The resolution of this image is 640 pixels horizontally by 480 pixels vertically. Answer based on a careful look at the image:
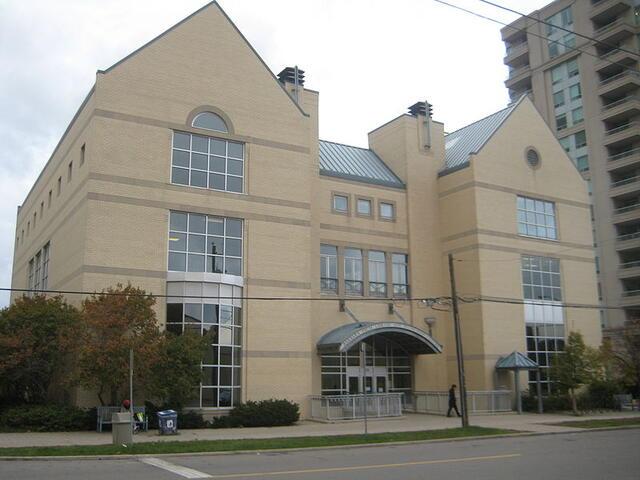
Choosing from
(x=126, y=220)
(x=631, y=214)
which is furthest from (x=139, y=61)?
(x=631, y=214)

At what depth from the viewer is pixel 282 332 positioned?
98.5ft

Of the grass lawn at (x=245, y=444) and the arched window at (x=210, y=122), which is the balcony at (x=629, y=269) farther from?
the arched window at (x=210, y=122)

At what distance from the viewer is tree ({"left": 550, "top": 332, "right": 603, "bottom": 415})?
3266 centimetres

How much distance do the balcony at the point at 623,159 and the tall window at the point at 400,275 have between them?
34344mm

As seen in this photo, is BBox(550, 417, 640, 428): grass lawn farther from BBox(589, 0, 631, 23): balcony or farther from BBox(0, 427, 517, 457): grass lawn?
BBox(589, 0, 631, 23): balcony

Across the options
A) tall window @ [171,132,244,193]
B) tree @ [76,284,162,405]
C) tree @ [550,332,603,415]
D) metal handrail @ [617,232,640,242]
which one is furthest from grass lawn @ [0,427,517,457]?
metal handrail @ [617,232,640,242]

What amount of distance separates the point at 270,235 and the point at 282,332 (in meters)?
4.28

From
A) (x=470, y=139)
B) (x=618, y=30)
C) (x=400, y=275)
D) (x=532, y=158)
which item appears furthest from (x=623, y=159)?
(x=400, y=275)

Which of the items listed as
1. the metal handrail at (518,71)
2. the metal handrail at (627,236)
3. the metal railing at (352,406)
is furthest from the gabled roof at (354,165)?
the metal handrail at (518,71)

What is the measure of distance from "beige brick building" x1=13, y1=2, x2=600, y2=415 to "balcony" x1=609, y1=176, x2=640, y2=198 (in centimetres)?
2223

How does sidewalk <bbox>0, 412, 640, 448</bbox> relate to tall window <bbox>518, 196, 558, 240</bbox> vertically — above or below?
below

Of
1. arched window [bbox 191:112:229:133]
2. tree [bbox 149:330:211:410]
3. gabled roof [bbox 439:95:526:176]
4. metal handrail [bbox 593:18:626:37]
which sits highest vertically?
metal handrail [bbox 593:18:626:37]

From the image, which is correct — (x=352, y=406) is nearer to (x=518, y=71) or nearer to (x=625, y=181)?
(x=625, y=181)

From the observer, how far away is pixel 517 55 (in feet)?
249
